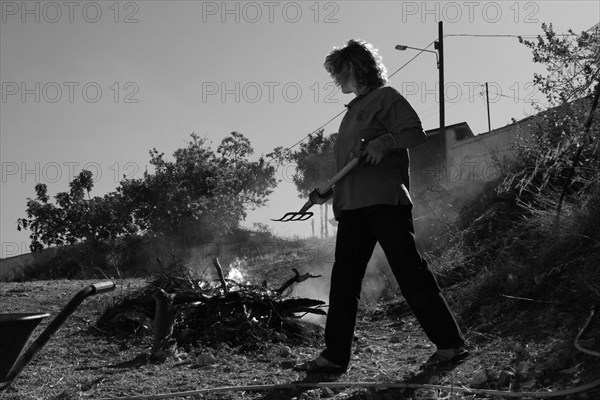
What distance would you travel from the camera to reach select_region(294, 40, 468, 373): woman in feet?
12.0

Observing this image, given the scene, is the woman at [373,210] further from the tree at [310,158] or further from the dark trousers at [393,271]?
the tree at [310,158]

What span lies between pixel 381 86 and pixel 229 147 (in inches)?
1135

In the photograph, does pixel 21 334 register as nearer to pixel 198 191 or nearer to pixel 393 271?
pixel 393 271

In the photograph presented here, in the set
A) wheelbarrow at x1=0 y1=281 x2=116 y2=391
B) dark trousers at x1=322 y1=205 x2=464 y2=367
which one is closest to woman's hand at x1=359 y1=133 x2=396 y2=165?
dark trousers at x1=322 y1=205 x2=464 y2=367

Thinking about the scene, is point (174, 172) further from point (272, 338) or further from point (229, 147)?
point (272, 338)

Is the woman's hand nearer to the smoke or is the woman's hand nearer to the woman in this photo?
the woman

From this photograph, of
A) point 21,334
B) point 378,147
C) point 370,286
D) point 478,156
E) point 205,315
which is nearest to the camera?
point 21,334

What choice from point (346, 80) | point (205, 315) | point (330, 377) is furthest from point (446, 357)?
point (205, 315)

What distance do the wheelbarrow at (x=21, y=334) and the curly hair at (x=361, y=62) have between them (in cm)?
212

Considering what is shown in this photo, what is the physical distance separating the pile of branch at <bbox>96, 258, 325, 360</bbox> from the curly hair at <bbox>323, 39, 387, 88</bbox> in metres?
1.91

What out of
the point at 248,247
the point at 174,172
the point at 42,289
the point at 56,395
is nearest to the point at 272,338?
the point at 56,395

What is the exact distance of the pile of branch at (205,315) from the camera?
15.5 ft

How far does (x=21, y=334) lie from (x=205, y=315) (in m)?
3.02

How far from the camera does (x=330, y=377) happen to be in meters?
3.77
